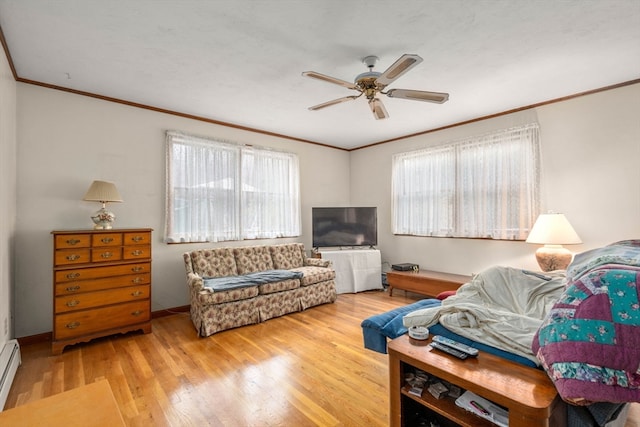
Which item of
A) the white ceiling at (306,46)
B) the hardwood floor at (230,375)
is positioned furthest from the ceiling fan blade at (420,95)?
the hardwood floor at (230,375)

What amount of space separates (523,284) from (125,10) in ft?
11.1

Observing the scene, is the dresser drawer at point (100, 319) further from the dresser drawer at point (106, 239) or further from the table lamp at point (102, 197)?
the table lamp at point (102, 197)

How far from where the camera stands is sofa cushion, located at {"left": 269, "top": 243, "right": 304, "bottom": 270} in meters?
4.45

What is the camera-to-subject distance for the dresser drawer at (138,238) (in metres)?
3.05

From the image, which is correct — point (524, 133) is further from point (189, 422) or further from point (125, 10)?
point (189, 422)

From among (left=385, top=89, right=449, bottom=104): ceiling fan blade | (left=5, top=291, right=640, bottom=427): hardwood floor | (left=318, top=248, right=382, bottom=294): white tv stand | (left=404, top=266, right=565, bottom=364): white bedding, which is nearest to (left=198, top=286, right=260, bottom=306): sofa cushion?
(left=5, top=291, right=640, bottom=427): hardwood floor

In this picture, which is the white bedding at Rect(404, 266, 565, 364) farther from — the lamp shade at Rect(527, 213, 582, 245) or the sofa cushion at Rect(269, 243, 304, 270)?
the sofa cushion at Rect(269, 243, 304, 270)

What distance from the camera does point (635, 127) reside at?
3.04 metres

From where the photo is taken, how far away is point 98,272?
287cm

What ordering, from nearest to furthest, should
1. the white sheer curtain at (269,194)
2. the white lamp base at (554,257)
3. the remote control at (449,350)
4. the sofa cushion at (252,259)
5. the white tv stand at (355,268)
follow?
the remote control at (449,350) < the white lamp base at (554,257) < the sofa cushion at (252,259) < the white sheer curtain at (269,194) < the white tv stand at (355,268)

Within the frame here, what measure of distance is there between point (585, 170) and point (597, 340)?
3.12 m

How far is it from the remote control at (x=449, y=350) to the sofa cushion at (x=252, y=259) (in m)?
3.00

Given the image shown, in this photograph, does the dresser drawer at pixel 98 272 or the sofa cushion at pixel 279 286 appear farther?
the sofa cushion at pixel 279 286

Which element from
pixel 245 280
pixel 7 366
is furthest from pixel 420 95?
pixel 7 366
